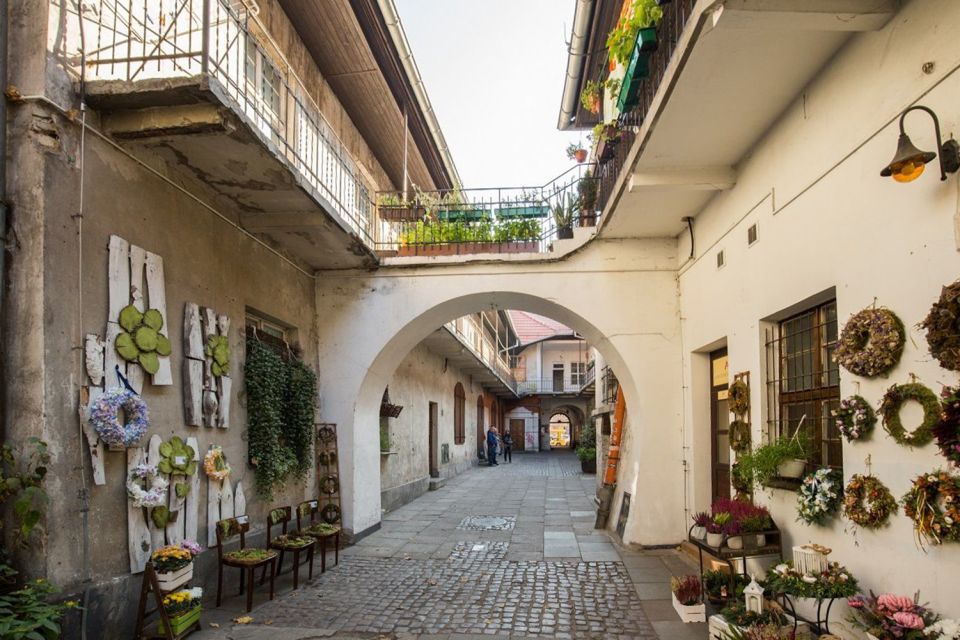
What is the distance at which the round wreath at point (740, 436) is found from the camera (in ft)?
19.4

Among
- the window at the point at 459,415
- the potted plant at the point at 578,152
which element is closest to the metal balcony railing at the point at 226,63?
the potted plant at the point at 578,152

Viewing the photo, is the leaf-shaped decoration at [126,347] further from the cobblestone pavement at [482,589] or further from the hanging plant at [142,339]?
the cobblestone pavement at [482,589]

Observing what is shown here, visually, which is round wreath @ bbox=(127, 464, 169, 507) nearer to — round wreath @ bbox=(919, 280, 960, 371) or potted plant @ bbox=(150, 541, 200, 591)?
potted plant @ bbox=(150, 541, 200, 591)

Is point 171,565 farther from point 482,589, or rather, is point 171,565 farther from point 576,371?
point 576,371

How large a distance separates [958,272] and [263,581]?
640 centimetres

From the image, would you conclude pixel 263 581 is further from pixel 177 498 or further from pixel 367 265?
pixel 367 265

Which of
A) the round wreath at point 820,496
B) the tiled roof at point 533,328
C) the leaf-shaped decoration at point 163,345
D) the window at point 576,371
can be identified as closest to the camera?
the round wreath at point 820,496

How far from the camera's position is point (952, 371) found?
3.16m

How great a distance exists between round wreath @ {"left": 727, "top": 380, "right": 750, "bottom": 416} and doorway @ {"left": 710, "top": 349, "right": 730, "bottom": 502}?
95 cm

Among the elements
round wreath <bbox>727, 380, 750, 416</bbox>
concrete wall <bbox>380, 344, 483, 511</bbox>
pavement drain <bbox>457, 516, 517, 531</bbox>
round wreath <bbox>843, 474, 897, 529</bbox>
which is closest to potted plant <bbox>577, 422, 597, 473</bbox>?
concrete wall <bbox>380, 344, 483, 511</bbox>

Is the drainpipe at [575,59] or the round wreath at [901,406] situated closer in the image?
the round wreath at [901,406]

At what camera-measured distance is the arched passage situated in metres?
8.16

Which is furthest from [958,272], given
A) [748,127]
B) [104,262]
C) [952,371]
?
[104,262]

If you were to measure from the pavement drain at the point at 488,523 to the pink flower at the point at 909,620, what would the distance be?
280 inches
